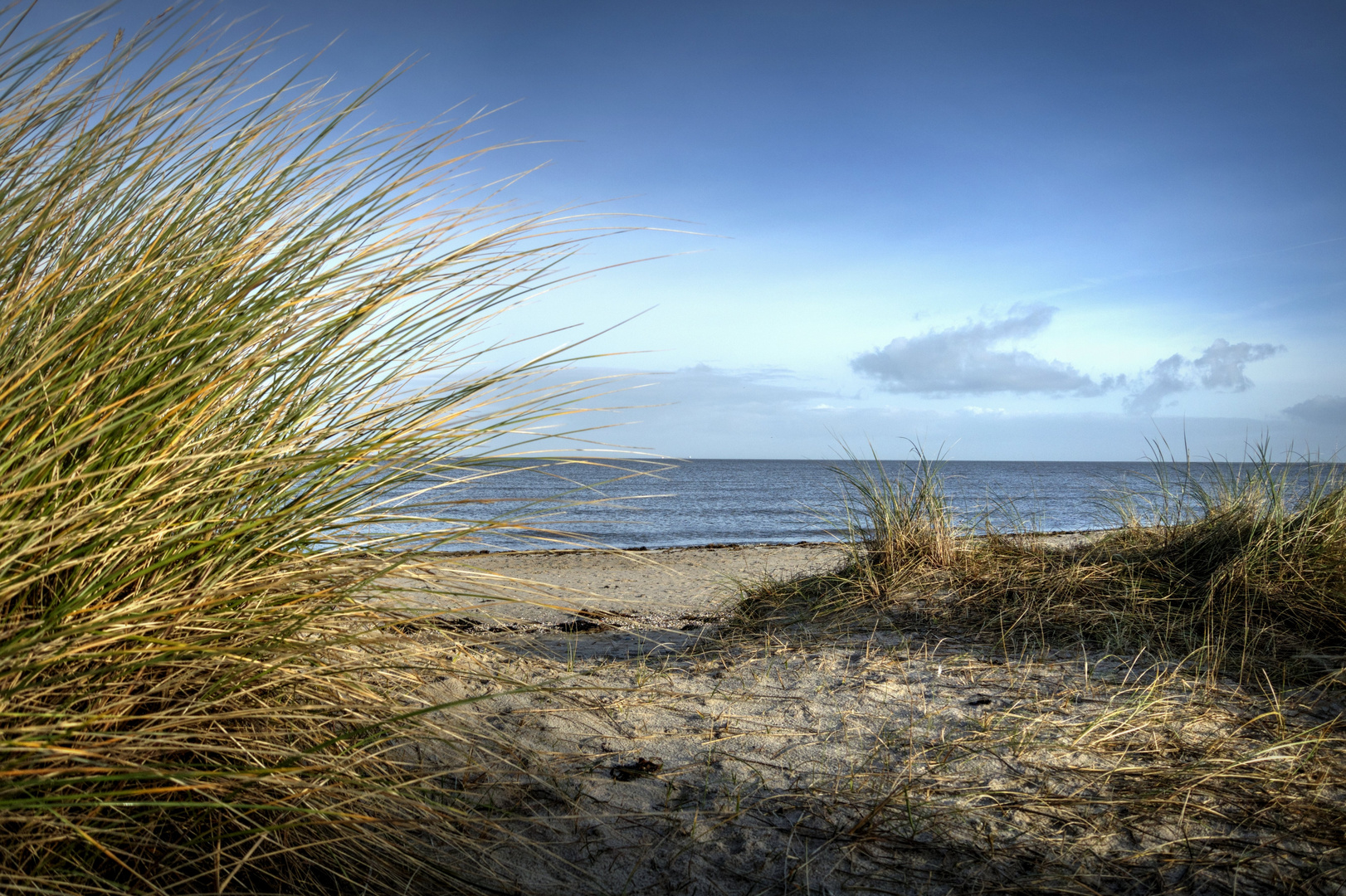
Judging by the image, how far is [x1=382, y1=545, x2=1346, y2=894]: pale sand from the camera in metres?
1.66

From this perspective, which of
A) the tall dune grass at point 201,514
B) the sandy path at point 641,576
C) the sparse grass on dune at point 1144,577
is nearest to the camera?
the tall dune grass at point 201,514

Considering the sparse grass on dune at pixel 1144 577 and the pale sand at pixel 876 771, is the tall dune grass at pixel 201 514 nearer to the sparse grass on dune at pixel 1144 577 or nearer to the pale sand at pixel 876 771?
the pale sand at pixel 876 771

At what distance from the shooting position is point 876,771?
2.05m

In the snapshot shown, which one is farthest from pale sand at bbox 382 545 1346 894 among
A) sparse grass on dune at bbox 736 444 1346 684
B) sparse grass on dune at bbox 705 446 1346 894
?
sparse grass on dune at bbox 736 444 1346 684

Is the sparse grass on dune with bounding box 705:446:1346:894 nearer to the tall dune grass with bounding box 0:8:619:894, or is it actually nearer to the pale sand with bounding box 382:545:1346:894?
the pale sand with bounding box 382:545:1346:894

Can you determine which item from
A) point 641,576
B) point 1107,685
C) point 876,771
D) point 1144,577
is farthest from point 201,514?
point 641,576

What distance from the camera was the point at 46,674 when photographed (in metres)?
1.23

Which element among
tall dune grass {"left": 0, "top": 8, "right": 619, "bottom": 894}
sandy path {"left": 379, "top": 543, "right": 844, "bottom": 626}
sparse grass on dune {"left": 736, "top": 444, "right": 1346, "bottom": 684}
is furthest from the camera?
sandy path {"left": 379, "top": 543, "right": 844, "bottom": 626}

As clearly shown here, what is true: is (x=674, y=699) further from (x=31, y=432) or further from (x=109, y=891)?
(x=31, y=432)

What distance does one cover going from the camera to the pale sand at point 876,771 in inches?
65.2

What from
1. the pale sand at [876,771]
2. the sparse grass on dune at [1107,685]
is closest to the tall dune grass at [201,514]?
the pale sand at [876,771]

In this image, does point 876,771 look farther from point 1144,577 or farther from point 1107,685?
point 1144,577

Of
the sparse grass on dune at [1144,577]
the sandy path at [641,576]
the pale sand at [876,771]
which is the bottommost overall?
the sandy path at [641,576]

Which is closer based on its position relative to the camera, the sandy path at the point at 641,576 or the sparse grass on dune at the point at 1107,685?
the sparse grass on dune at the point at 1107,685
